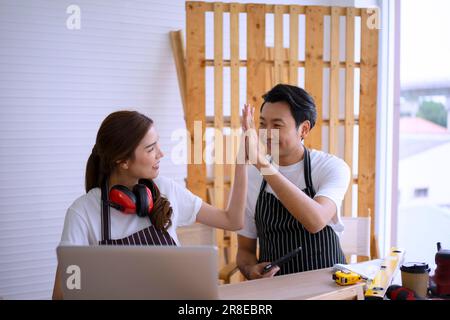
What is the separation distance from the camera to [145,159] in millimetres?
1831

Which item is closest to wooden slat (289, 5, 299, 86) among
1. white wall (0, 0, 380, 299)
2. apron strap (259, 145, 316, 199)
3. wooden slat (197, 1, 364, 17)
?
wooden slat (197, 1, 364, 17)

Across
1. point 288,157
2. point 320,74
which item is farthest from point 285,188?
point 320,74

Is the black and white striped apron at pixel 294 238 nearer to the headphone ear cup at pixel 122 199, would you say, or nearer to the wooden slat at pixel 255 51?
the headphone ear cup at pixel 122 199

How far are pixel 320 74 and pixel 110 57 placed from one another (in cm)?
177

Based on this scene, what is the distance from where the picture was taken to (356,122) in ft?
11.2

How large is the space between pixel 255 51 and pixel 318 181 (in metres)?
1.37

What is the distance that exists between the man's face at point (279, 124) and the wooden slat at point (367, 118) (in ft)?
→ 4.47

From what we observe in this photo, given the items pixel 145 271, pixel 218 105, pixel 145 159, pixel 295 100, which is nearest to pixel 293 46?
pixel 218 105

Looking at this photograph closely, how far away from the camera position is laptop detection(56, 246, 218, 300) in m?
1.21

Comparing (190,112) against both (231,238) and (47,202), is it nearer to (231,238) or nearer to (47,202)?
(231,238)

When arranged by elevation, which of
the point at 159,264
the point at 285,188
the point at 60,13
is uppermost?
the point at 60,13

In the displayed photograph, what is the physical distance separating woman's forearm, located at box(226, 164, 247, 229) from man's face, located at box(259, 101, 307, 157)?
0.65 ft

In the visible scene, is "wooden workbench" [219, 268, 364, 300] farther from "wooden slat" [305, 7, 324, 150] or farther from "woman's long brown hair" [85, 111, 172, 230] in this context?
"wooden slat" [305, 7, 324, 150]

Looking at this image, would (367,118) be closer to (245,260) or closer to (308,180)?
(308,180)
